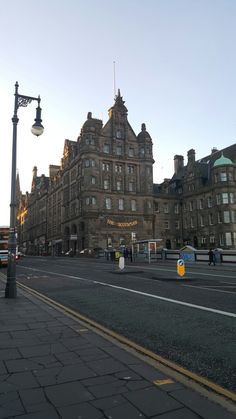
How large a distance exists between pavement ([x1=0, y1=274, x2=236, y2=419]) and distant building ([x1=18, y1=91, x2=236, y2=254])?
187ft

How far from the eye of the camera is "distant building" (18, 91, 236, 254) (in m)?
63.6

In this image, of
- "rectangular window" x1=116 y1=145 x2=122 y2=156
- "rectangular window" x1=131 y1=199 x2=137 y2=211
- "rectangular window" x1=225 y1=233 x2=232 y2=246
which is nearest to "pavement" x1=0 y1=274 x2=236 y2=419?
"rectangular window" x1=225 y1=233 x2=232 y2=246

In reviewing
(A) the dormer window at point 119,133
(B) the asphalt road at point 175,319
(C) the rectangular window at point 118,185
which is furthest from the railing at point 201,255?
(A) the dormer window at point 119,133

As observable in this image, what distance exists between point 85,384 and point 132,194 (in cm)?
6569

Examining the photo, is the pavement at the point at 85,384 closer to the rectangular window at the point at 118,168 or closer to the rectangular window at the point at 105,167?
the rectangular window at the point at 105,167

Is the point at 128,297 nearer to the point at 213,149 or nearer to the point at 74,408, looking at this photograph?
the point at 74,408

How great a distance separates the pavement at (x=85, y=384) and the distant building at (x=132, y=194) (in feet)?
187

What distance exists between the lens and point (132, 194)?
69875 millimetres

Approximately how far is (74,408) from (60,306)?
6874mm

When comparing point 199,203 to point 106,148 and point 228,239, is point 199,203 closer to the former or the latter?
point 228,239

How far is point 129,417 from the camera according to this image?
11.8 feet

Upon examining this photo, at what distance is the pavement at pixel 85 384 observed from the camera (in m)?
3.74

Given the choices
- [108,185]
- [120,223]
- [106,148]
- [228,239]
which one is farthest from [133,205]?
[228,239]

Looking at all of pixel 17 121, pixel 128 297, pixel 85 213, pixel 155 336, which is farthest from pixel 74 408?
pixel 85 213
